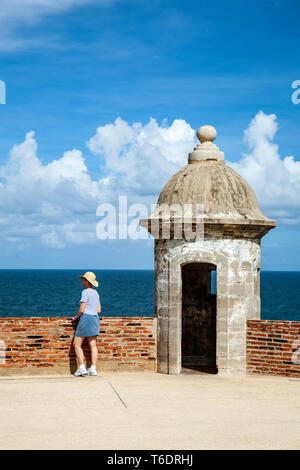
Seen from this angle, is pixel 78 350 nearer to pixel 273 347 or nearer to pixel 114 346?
pixel 114 346

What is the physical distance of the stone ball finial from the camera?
10281 millimetres

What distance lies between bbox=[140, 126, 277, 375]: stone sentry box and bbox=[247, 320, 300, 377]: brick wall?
0.15 meters

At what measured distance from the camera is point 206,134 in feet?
33.7

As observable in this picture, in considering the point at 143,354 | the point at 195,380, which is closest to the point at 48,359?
the point at 143,354

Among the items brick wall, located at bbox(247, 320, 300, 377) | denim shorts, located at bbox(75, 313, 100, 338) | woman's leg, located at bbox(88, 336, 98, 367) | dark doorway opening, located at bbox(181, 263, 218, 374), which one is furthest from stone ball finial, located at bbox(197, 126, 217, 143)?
woman's leg, located at bbox(88, 336, 98, 367)

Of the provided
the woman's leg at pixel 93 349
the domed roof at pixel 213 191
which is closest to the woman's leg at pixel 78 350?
the woman's leg at pixel 93 349

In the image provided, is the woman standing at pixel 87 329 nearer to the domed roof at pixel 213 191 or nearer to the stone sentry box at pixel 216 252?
the stone sentry box at pixel 216 252

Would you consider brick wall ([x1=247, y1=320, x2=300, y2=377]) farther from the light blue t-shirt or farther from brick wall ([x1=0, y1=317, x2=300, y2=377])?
the light blue t-shirt

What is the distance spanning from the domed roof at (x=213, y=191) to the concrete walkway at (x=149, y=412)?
2493mm

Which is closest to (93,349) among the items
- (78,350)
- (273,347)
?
(78,350)

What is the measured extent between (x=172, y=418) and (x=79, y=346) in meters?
2.77

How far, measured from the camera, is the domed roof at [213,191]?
936cm

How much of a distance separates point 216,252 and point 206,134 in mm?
2221
